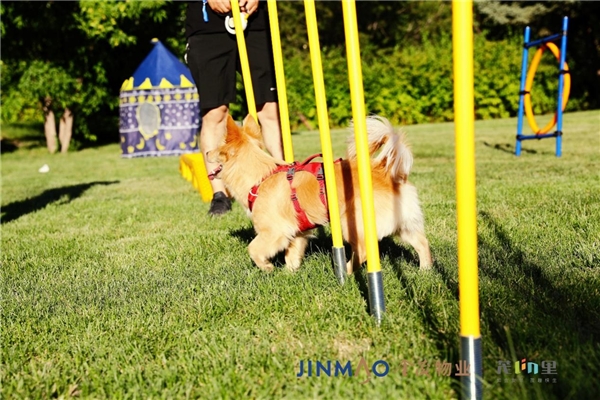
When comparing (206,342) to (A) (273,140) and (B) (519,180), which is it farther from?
(B) (519,180)

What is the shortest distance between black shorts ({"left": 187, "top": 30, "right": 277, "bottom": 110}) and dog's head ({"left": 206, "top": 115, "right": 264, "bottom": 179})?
119 cm

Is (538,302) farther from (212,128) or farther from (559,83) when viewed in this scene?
(559,83)

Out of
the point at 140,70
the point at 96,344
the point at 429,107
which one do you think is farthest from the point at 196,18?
the point at 429,107

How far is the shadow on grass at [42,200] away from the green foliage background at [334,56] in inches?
319

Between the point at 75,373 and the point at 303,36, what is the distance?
32354 mm

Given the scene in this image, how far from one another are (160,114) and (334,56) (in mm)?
12491

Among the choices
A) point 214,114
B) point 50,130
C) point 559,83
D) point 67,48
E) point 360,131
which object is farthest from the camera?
point 50,130

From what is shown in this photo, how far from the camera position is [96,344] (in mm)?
2404

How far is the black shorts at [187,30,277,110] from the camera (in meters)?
4.70

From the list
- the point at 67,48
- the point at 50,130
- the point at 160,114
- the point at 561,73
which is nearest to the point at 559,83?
the point at 561,73

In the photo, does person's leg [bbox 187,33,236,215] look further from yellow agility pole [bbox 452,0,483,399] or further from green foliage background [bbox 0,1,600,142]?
green foliage background [bbox 0,1,600,142]

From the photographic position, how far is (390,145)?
9.76ft

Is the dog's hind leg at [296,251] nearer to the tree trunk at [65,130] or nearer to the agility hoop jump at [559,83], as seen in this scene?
the agility hoop jump at [559,83]

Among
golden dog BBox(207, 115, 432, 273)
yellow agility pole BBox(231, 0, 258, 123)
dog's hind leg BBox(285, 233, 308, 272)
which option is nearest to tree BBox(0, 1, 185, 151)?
yellow agility pole BBox(231, 0, 258, 123)
